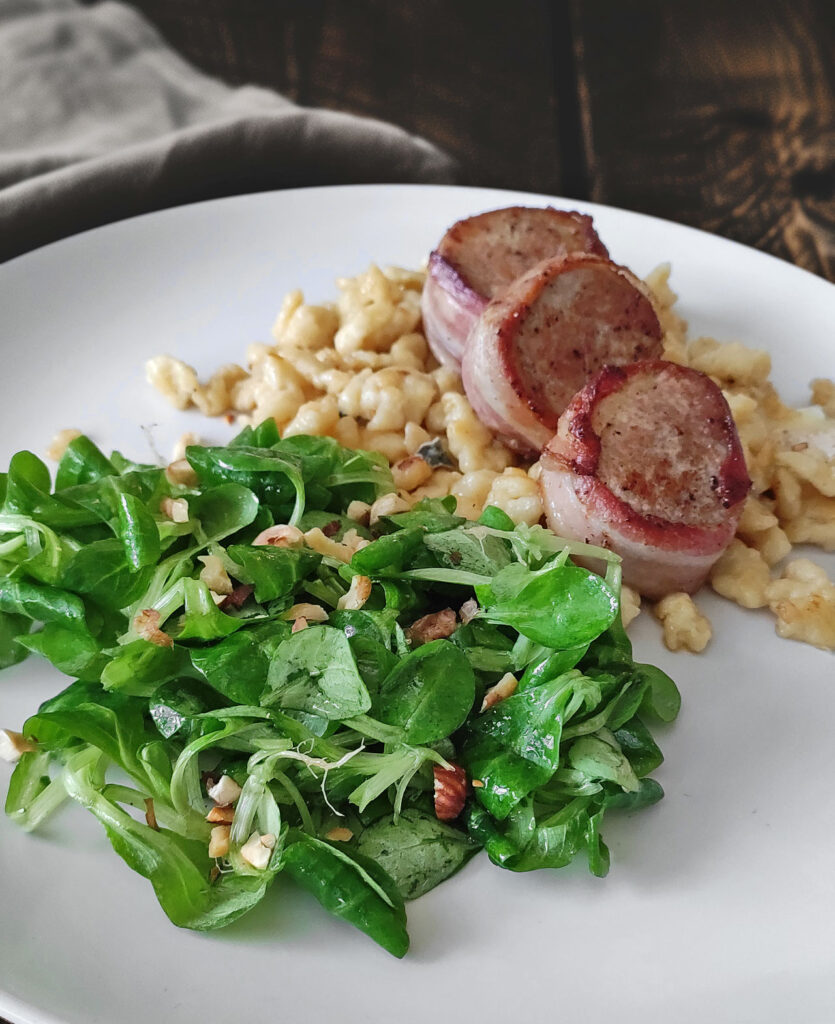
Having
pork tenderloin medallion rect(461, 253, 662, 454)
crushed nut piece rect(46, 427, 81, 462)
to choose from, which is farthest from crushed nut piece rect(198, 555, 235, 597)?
pork tenderloin medallion rect(461, 253, 662, 454)

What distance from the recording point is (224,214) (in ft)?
11.3

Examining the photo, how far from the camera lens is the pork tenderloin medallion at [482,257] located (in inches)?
110

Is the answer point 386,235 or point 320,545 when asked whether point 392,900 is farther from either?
point 386,235

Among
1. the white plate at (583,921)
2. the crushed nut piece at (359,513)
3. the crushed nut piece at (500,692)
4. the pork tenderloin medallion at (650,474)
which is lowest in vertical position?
the white plate at (583,921)

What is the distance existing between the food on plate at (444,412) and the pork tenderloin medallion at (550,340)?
12 centimetres

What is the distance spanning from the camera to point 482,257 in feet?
9.37

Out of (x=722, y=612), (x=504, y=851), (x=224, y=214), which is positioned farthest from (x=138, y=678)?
(x=224, y=214)

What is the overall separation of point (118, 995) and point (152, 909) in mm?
153

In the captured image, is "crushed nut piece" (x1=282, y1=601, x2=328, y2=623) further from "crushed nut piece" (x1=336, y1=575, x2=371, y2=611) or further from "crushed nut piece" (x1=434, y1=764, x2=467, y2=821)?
"crushed nut piece" (x1=434, y1=764, x2=467, y2=821)

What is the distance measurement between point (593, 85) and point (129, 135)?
2132mm

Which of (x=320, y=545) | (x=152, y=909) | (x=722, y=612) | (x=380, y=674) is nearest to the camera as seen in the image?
(x=152, y=909)

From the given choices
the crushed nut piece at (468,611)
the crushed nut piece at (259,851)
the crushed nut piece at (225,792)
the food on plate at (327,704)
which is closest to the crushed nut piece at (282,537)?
the food on plate at (327,704)

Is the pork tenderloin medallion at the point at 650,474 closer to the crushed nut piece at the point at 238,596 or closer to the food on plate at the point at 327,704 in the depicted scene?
the food on plate at the point at 327,704

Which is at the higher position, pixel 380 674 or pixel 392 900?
pixel 380 674
